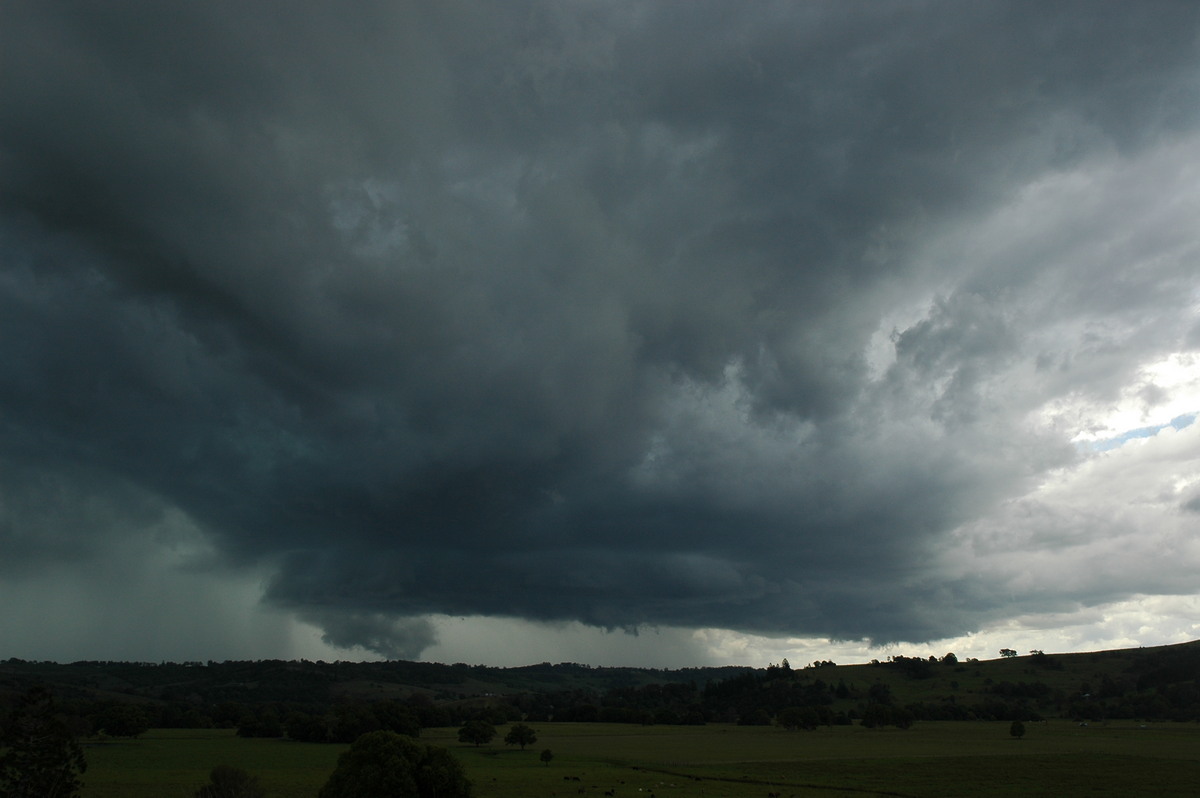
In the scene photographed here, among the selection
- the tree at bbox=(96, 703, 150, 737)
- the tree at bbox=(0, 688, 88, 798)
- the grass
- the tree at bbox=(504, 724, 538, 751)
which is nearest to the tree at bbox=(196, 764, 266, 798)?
the grass

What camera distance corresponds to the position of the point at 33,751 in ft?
185

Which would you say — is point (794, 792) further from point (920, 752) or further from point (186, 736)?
point (186, 736)

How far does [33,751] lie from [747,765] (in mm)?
102333

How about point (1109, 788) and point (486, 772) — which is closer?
point (1109, 788)

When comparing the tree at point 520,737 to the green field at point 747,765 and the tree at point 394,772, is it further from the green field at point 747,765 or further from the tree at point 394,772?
the tree at point 394,772

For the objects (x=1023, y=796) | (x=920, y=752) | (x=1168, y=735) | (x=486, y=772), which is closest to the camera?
(x=1023, y=796)

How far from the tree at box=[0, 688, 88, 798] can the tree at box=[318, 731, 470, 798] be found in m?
19.1

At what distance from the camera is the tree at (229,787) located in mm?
67188

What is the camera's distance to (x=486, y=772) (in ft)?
371

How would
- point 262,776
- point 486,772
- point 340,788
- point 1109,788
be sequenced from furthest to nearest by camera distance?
point 486,772 < point 262,776 < point 1109,788 < point 340,788

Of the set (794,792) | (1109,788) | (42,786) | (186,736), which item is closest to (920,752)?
(1109,788)

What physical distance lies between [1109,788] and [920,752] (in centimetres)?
5888

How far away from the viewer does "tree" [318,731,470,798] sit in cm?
5891

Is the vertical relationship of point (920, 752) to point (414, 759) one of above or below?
below
